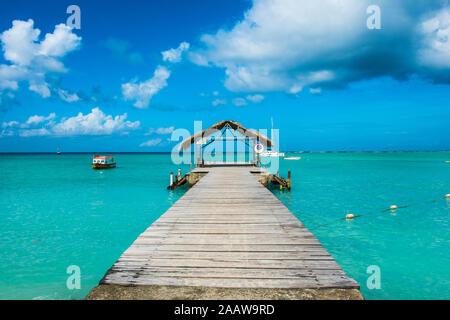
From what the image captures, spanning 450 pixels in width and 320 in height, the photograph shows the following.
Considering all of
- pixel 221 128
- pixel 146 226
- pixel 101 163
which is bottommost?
pixel 146 226

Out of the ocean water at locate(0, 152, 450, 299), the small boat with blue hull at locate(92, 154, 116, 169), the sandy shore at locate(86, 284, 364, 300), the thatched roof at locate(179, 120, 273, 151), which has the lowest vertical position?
the ocean water at locate(0, 152, 450, 299)

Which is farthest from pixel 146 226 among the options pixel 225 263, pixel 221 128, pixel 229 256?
pixel 221 128

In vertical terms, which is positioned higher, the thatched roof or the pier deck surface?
the thatched roof

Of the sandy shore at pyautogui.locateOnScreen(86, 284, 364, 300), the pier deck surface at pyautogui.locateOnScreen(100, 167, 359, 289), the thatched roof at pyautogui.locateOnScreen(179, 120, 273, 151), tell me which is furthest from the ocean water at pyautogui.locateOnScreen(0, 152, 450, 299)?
the thatched roof at pyautogui.locateOnScreen(179, 120, 273, 151)

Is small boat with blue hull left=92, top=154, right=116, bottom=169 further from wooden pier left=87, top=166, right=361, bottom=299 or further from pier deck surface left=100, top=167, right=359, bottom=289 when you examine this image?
wooden pier left=87, top=166, right=361, bottom=299

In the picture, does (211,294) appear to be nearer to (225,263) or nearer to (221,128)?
(225,263)

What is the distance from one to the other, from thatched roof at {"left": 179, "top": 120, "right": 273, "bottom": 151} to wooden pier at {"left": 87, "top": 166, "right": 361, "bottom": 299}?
1646 cm

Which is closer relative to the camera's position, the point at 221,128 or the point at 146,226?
the point at 146,226

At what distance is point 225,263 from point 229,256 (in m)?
0.27

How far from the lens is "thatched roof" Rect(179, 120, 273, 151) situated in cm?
2203

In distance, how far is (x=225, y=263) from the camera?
3.64 meters
